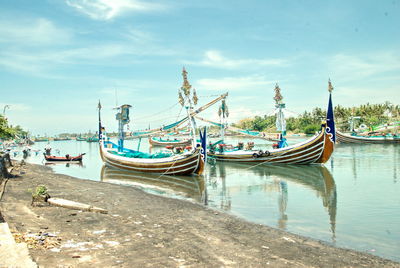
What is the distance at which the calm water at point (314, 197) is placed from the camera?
11.0 meters

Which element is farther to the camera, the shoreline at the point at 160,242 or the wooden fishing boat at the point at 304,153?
the wooden fishing boat at the point at 304,153

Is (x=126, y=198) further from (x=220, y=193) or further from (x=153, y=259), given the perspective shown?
(x=153, y=259)

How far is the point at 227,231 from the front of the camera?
1023 centimetres

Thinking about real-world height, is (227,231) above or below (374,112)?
below

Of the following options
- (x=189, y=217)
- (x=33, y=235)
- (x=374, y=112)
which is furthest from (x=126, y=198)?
(x=374, y=112)

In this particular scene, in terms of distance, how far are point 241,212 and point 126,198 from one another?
5.92 m

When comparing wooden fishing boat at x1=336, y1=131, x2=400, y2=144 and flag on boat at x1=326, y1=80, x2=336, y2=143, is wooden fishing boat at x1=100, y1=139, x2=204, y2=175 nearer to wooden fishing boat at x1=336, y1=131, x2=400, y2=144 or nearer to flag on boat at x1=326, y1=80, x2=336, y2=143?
flag on boat at x1=326, y1=80, x2=336, y2=143

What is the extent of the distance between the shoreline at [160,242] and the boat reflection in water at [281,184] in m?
2.33

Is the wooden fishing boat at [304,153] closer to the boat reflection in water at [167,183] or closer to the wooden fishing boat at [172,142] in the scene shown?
the boat reflection in water at [167,183]

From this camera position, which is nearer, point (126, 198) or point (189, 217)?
point (189, 217)

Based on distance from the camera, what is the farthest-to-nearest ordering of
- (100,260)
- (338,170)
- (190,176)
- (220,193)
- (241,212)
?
1. (338,170)
2. (190,176)
3. (220,193)
4. (241,212)
5. (100,260)

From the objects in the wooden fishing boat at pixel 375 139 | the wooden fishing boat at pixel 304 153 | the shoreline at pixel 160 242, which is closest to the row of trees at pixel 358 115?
the wooden fishing boat at pixel 375 139

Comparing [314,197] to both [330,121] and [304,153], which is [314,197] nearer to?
[330,121]

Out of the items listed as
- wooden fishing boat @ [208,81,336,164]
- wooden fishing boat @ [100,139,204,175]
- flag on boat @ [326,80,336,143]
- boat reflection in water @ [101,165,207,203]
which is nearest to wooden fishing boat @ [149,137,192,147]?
wooden fishing boat @ [208,81,336,164]
